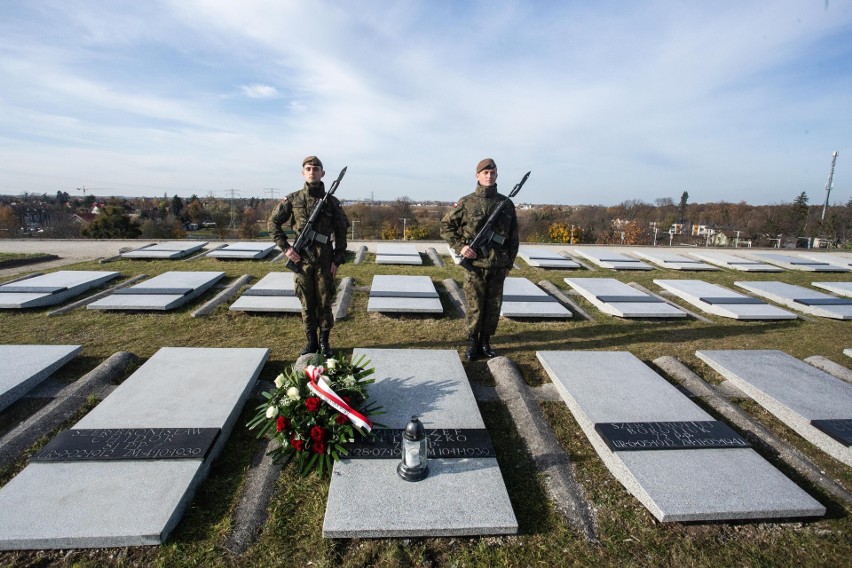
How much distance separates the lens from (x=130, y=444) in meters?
3.06

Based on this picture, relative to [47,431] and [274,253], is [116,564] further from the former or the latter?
[274,253]

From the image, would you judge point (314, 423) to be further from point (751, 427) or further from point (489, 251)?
point (751, 427)

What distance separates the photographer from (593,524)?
2.71 metres

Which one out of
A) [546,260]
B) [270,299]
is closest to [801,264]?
[546,260]

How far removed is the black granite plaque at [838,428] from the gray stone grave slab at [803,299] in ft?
15.8

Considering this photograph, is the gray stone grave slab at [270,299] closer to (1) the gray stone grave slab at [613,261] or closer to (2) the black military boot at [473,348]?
(2) the black military boot at [473,348]

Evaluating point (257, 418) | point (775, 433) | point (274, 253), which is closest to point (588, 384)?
point (775, 433)

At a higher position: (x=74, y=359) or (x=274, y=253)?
(x=274, y=253)

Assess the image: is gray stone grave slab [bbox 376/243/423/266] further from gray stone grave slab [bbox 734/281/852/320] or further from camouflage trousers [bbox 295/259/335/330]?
gray stone grave slab [bbox 734/281/852/320]

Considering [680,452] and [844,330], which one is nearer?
[680,452]

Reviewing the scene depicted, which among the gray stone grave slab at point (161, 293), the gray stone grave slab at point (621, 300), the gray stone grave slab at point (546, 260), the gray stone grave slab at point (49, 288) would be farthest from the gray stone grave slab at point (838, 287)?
the gray stone grave slab at point (49, 288)

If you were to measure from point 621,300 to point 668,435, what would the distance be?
4439mm

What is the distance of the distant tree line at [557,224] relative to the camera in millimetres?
26188

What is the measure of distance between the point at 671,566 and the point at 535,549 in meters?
0.74
